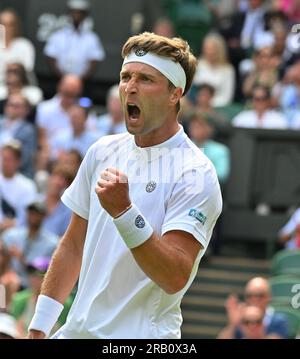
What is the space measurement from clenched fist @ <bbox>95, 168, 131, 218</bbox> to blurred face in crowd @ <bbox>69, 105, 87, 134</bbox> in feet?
25.7

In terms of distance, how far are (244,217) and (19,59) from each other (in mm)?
3551

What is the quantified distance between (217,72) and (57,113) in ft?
6.61

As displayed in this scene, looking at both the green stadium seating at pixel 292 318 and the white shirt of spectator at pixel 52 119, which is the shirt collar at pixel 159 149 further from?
the white shirt of spectator at pixel 52 119

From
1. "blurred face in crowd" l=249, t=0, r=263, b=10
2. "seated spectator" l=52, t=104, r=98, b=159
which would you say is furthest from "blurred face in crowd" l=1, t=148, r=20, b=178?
"blurred face in crowd" l=249, t=0, r=263, b=10

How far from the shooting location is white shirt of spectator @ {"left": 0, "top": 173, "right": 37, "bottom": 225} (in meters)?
12.2

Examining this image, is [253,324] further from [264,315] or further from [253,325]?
[264,315]

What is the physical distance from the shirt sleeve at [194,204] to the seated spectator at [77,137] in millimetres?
7412

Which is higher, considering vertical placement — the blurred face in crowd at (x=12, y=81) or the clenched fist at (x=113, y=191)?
the clenched fist at (x=113, y=191)

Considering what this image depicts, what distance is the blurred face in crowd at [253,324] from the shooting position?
957cm

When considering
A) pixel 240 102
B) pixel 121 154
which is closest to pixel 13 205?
pixel 240 102

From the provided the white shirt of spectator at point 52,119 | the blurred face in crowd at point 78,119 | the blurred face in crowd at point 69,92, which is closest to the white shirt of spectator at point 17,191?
the blurred face in crowd at point 78,119

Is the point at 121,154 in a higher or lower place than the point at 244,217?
higher

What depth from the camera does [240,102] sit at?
47.8ft
